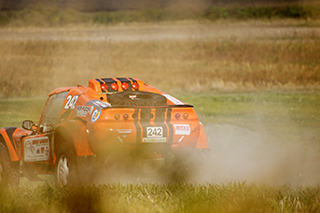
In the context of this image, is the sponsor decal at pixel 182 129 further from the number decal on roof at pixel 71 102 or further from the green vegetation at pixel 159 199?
the number decal on roof at pixel 71 102

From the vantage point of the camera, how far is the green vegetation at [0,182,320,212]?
5.34 meters

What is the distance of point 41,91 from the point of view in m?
25.6

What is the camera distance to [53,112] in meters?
7.59

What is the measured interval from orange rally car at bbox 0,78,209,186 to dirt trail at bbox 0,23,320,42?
100 ft

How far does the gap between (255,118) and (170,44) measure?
68.1ft

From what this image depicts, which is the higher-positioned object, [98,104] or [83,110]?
[98,104]

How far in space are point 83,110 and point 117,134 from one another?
742 mm

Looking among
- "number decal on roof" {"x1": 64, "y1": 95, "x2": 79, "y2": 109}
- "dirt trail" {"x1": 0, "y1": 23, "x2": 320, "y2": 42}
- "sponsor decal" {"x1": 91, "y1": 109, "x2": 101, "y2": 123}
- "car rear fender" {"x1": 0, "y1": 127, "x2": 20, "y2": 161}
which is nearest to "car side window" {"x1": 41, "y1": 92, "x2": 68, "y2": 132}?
"number decal on roof" {"x1": 64, "y1": 95, "x2": 79, "y2": 109}

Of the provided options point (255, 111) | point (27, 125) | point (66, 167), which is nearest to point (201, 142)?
point (66, 167)

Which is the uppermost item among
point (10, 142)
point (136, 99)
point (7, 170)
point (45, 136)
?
point (136, 99)

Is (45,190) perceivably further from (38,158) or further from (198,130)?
(198,130)

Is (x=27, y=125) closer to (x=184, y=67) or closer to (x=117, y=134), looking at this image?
(x=117, y=134)

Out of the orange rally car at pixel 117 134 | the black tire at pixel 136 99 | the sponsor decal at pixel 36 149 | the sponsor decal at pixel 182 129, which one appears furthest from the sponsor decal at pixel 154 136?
the sponsor decal at pixel 36 149

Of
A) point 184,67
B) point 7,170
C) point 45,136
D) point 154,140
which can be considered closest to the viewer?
point 154,140
